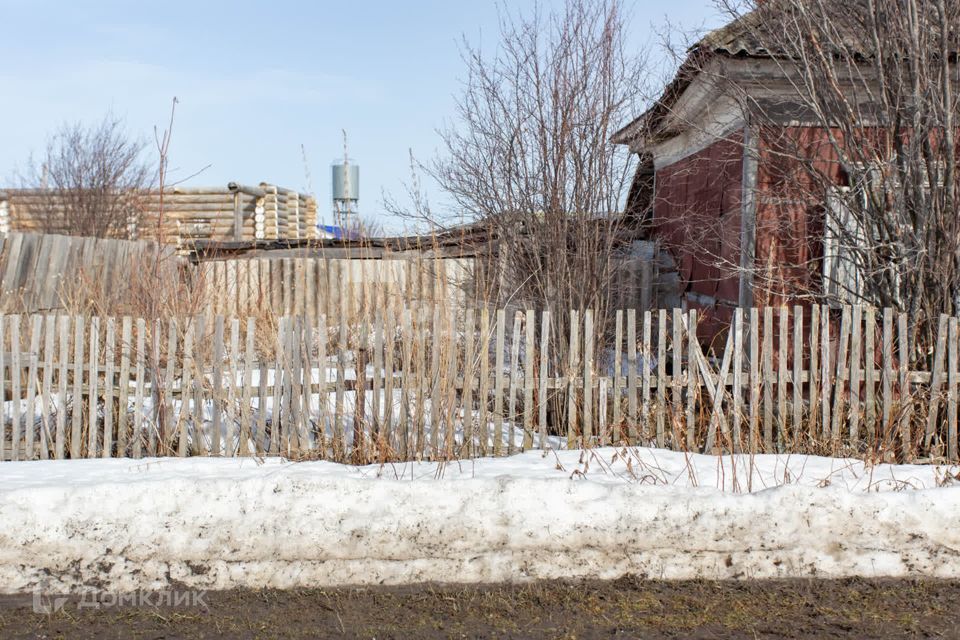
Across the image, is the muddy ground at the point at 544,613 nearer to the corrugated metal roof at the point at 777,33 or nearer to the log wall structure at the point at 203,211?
the corrugated metal roof at the point at 777,33

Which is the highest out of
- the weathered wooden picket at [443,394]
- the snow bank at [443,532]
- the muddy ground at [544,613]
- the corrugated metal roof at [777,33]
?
the corrugated metal roof at [777,33]

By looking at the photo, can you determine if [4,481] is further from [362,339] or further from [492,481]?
[492,481]

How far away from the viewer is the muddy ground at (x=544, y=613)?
3703 millimetres

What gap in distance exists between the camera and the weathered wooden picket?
6113 mm

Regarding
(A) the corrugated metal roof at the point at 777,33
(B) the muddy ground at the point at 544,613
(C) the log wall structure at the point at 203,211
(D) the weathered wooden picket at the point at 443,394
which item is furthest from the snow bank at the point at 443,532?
(C) the log wall structure at the point at 203,211

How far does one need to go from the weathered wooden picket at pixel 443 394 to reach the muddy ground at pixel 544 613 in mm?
1843

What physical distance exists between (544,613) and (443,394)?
2414 millimetres

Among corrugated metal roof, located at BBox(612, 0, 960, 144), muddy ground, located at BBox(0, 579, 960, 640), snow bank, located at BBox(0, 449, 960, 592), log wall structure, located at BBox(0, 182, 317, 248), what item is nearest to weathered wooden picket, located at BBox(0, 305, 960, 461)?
snow bank, located at BBox(0, 449, 960, 592)

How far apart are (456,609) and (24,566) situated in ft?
6.57

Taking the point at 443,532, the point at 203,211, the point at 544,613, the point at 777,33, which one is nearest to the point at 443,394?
the point at 443,532

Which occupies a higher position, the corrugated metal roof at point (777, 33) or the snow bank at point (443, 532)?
the corrugated metal roof at point (777, 33)

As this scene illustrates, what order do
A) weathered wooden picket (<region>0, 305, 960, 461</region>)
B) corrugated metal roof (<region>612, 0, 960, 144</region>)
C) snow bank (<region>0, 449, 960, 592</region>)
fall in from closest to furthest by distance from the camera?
snow bank (<region>0, 449, 960, 592</region>), weathered wooden picket (<region>0, 305, 960, 461</region>), corrugated metal roof (<region>612, 0, 960, 144</region>)

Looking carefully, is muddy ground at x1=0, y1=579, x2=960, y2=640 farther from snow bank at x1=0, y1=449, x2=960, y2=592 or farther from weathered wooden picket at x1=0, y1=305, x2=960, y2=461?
weathered wooden picket at x1=0, y1=305, x2=960, y2=461

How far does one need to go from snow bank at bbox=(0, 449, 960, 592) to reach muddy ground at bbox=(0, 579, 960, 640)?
0.11 metres
